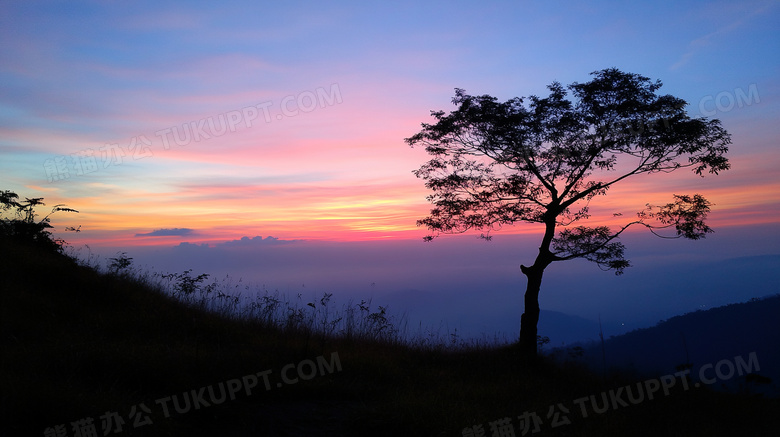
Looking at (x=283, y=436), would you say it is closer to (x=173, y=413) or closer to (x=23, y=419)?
(x=173, y=413)

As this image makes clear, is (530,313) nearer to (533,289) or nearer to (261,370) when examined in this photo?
(533,289)

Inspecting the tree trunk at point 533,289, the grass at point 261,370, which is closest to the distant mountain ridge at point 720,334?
the tree trunk at point 533,289

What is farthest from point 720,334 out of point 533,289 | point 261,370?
point 261,370

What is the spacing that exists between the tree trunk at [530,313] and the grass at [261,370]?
570mm

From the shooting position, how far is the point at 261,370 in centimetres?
742

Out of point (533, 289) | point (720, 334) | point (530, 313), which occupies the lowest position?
point (720, 334)

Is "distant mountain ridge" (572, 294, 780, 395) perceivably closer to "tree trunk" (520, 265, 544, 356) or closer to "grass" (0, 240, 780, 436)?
"tree trunk" (520, 265, 544, 356)

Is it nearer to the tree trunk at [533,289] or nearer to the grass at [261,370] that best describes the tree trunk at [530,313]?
the tree trunk at [533,289]

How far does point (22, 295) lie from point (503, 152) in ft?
39.1

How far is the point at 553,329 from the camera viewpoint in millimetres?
173750

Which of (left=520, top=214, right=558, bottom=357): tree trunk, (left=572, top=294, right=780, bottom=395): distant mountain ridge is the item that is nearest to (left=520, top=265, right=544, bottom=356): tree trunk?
(left=520, top=214, right=558, bottom=357): tree trunk

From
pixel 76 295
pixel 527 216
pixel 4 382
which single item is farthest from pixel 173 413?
pixel 527 216

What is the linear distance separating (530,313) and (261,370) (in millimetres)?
7751

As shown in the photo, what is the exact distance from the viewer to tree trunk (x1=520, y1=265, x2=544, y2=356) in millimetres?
12070
